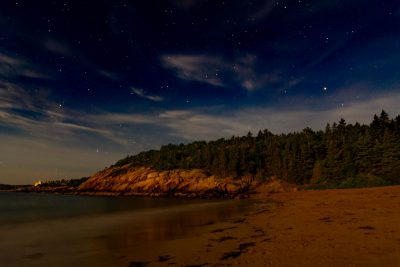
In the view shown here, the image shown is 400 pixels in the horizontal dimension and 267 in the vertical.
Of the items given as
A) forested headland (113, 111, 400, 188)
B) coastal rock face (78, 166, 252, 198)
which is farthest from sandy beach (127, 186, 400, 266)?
coastal rock face (78, 166, 252, 198)

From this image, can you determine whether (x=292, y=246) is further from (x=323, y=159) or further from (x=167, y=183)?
(x=167, y=183)

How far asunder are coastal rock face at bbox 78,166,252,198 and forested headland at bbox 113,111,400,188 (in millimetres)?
4220

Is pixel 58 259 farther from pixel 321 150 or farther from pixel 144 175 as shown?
pixel 144 175

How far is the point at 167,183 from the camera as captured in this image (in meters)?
111

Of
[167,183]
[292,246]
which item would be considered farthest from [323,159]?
[292,246]

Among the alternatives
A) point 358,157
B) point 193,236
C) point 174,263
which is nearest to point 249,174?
point 358,157

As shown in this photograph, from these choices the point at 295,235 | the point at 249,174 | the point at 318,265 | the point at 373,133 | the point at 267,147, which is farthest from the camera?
the point at 267,147

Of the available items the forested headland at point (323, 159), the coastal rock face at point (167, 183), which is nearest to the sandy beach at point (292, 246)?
the forested headland at point (323, 159)

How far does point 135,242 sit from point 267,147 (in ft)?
311

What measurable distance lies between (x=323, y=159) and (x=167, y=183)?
5192 cm

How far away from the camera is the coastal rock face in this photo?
95.1 m

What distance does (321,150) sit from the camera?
9288 centimetres

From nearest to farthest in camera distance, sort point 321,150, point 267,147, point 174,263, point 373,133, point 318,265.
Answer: point 318,265 < point 174,263 < point 373,133 < point 321,150 < point 267,147

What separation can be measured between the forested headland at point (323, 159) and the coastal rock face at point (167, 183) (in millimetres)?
4220
